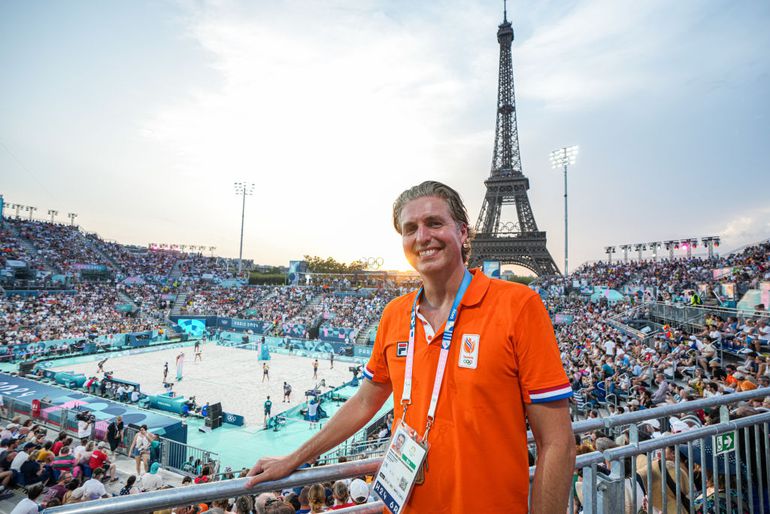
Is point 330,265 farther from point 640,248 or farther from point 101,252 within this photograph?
point 640,248

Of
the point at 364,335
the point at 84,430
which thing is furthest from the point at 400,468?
the point at 364,335

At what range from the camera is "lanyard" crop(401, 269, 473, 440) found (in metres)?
1.54

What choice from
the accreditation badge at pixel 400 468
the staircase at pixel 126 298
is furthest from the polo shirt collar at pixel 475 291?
the staircase at pixel 126 298

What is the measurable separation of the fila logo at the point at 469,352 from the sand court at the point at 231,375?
52.0 ft

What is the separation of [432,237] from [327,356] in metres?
28.1

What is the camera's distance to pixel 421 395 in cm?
160

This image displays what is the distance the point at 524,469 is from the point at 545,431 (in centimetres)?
21

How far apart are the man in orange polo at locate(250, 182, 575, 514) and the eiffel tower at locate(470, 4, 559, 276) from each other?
40292 mm

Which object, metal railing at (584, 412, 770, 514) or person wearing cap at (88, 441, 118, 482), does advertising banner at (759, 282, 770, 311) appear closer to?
metal railing at (584, 412, 770, 514)

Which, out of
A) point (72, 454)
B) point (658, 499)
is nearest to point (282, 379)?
point (72, 454)

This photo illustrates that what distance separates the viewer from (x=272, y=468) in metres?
1.70

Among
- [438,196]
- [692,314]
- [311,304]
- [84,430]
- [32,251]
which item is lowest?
[84,430]

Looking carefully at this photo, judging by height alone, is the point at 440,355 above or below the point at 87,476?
above

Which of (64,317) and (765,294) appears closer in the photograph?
(765,294)
